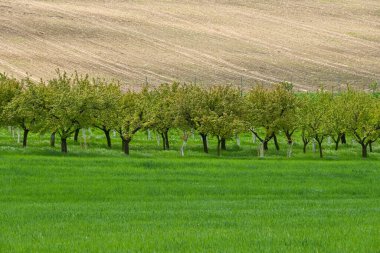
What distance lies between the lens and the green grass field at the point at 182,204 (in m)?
17.6

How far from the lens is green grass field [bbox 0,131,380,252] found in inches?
695

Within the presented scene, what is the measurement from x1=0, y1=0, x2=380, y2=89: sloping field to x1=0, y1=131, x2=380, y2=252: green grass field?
5849 cm

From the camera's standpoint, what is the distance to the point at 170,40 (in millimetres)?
134125

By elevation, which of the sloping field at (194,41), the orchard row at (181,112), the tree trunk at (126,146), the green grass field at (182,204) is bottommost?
the green grass field at (182,204)

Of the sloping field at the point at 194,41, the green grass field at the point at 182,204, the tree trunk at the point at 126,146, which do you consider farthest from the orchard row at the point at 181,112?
the sloping field at the point at 194,41

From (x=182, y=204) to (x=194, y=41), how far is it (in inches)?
4146

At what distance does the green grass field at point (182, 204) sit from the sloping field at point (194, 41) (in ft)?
192

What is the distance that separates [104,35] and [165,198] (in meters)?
100

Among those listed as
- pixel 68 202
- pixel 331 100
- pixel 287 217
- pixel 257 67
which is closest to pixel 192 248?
pixel 287 217

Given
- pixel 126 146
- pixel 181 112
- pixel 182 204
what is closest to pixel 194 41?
pixel 181 112

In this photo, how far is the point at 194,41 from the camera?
440 ft

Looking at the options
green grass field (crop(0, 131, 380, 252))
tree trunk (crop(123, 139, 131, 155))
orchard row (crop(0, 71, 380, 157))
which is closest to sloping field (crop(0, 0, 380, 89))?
orchard row (crop(0, 71, 380, 157))

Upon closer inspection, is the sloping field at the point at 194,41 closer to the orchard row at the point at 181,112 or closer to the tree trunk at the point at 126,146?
the orchard row at the point at 181,112

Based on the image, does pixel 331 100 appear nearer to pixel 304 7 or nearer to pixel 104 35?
pixel 104 35
